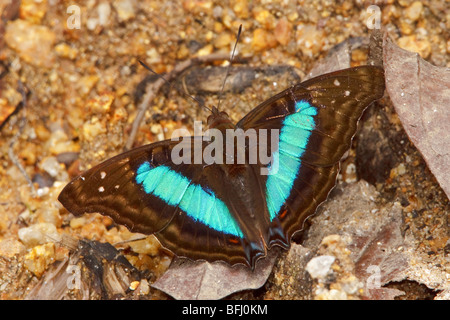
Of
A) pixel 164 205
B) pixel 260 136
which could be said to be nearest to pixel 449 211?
pixel 260 136

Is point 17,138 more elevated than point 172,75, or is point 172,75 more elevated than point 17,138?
point 172,75

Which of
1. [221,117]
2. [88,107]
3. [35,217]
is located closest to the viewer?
[221,117]

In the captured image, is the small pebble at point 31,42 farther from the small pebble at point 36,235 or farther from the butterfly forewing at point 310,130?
the butterfly forewing at point 310,130

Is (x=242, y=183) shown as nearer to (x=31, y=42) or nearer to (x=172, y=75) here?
(x=172, y=75)

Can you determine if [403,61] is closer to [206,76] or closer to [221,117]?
[221,117]

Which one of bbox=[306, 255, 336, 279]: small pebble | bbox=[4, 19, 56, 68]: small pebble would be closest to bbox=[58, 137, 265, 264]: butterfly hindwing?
bbox=[306, 255, 336, 279]: small pebble

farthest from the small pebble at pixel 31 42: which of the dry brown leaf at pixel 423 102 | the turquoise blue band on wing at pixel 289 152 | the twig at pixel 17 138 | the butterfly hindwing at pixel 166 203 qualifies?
the dry brown leaf at pixel 423 102

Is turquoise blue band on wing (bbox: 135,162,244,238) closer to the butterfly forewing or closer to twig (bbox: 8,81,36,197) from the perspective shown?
the butterfly forewing

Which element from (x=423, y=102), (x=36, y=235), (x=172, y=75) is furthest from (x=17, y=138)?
(x=423, y=102)
